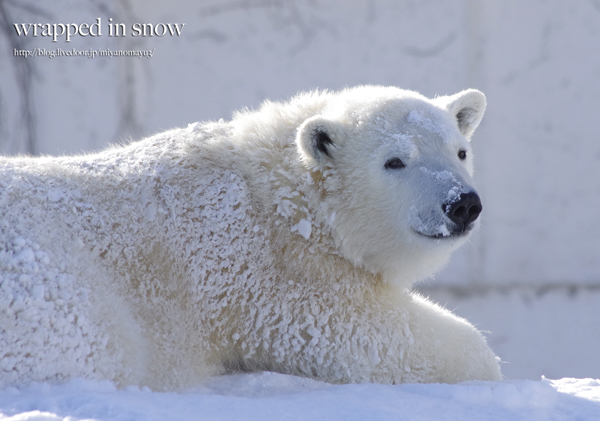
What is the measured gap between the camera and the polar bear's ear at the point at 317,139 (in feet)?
7.76

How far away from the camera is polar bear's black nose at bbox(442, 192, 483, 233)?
224 cm

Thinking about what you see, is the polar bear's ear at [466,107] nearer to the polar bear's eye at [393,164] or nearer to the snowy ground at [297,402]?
the polar bear's eye at [393,164]

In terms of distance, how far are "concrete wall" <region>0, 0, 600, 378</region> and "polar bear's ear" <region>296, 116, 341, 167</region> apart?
3336mm

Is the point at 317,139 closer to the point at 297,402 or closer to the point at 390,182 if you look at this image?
the point at 390,182

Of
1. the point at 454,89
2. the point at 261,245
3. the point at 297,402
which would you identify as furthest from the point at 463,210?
the point at 454,89

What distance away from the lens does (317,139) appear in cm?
239

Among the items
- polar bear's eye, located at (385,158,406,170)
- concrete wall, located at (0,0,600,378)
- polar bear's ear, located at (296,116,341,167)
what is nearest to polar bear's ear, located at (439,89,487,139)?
polar bear's eye, located at (385,158,406,170)

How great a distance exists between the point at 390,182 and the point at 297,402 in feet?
3.19

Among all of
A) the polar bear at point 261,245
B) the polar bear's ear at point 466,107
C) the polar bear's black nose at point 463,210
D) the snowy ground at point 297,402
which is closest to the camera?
the snowy ground at point 297,402

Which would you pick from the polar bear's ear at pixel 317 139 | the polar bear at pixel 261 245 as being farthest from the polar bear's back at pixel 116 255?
the polar bear's ear at pixel 317 139

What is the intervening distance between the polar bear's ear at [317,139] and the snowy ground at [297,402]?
2.81ft

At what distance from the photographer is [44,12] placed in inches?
227

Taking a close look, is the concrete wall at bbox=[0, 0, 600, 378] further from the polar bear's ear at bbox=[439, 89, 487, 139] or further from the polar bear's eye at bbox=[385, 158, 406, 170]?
the polar bear's eye at bbox=[385, 158, 406, 170]

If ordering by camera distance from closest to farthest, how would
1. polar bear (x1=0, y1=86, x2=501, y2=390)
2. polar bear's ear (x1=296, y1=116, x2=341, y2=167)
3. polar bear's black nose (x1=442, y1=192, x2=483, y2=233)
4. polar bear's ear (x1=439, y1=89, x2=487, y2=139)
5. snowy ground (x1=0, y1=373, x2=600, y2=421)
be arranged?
1. snowy ground (x1=0, y1=373, x2=600, y2=421)
2. polar bear (x1=0, y1=86, x2=501, y2=390)
3. polar bear's black nose (x1=442, y1=192, x2=483, y2=233)
4. polar bear's ear (x1=296, y1=116, x2=341, y2=167)
5. polar bear's ear (x1=439, y1=89, x2=487, y2=139)
